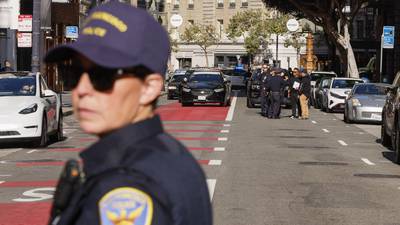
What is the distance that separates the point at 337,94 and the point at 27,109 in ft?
61.4

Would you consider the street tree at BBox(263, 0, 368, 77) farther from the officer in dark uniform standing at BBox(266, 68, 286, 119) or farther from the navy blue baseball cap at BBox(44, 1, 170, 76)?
the navy blue baseball cap at BBox(44, 1, 170, 76)

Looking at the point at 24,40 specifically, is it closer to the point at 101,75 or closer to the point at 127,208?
the point at 101,75

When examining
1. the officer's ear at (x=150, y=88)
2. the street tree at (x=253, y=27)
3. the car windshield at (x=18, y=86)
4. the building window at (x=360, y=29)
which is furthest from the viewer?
the street tree at (x=253, y=27)

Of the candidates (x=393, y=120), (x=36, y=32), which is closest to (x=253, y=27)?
(x=36, y=32)

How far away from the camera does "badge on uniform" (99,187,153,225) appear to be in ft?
6.38

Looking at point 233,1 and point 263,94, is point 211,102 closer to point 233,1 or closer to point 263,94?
point 263,94

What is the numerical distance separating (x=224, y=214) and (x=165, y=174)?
7170mm

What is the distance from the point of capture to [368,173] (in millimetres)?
13250

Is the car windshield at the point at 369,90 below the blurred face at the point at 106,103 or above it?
below

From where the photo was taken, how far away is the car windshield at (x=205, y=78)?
35.3 metres

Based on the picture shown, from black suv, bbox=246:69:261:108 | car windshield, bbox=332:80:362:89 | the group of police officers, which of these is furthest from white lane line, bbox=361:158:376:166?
black suv, bbox=246:69:261:108

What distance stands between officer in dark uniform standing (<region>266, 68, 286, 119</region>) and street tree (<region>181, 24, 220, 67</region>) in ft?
212

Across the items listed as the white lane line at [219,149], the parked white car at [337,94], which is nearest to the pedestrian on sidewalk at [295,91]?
the parked white car at [337,94]

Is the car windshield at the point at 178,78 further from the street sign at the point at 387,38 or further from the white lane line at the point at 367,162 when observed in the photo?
the white lane line at the point at 367,162
